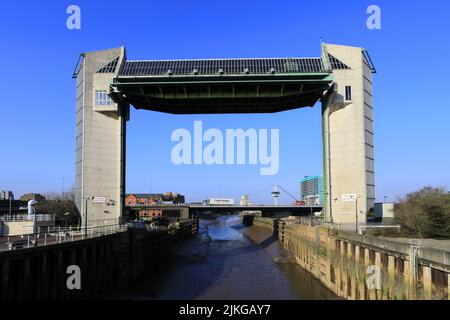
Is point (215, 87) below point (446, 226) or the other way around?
the other way around

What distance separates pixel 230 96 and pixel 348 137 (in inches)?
558


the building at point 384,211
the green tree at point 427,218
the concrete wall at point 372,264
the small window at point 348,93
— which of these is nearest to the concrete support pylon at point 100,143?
the concrete wall at point 372,264

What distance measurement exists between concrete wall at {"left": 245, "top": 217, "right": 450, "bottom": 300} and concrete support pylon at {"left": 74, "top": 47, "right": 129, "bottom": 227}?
73.3 ft

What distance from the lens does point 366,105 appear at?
167 ft

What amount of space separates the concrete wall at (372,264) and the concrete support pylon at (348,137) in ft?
16.0

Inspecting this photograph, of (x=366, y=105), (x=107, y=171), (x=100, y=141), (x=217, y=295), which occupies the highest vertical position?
(x=366, y=105)

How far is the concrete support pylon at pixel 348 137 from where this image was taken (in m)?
49.6

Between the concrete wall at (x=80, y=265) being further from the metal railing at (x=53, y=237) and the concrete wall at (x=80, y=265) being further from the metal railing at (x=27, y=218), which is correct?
the metal railing at (x=27, y=218)

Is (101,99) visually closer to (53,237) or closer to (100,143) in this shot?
(100,143)

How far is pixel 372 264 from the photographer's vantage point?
28.6 meters

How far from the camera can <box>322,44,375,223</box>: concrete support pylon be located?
163 ft
